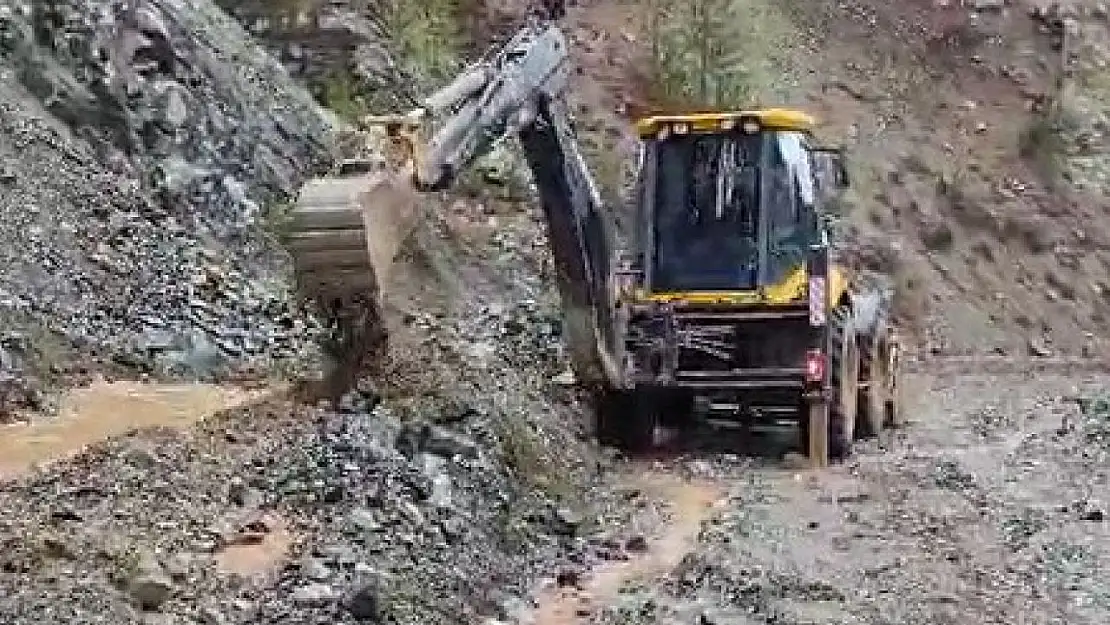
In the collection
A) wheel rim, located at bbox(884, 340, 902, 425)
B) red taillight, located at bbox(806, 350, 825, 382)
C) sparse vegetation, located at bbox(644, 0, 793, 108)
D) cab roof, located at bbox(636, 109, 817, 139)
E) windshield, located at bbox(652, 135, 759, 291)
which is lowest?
wheel rim, located at bbox(884, 340, 902, 425)

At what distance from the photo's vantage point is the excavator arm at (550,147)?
408 inches

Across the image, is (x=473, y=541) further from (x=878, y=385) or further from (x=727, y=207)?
(x=878, y=385)

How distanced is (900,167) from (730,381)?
14.2m

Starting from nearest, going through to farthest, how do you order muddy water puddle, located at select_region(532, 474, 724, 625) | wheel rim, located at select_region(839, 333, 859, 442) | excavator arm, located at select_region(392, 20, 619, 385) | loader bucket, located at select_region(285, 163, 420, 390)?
loader bucket, located at select_region(285, 163, 420, 390) < muddy water puddle, located at select_region(532, 474, 724, 625) < excavator arm, located at select_region(392, 20, 619, 385) < wheel rim, located at select_region(839, 333, 859, 442)

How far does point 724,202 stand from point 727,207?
0.04m

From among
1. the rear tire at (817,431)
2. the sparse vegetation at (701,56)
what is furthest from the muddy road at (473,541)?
the sparse vegetation at (701,56)

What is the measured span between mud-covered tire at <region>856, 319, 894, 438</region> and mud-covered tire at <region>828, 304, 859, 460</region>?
983mm

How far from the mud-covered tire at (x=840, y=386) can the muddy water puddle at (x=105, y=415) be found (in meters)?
3.75

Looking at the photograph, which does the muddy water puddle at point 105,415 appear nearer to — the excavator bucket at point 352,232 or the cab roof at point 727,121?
the excavator bucket at point 352,232

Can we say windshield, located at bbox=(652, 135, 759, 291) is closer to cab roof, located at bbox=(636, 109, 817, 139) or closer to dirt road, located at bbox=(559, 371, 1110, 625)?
cab roof, located at bbox=(636, 109, 817, 139)

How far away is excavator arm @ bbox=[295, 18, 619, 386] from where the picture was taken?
10.4 meters

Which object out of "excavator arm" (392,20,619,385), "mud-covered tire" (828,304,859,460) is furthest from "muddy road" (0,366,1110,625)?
"excavator arm" (392,20,619,385)

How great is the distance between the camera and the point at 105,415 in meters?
11.5

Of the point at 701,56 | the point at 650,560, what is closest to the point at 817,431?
the point at 650,560
